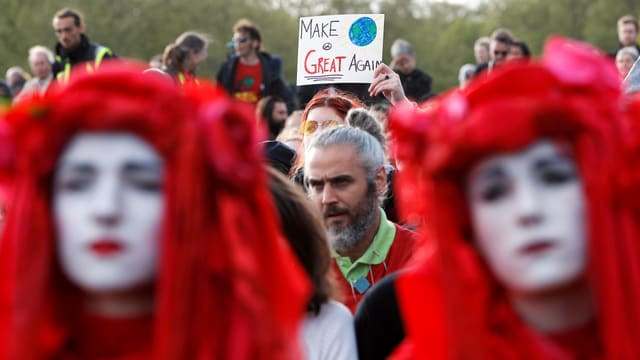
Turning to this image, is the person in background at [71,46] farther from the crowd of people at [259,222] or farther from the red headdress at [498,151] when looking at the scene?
the red headdress at [498,151]

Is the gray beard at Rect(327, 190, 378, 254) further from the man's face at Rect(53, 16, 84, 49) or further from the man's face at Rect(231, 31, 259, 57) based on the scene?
the man's face at Rect(231, 31, 259, 57)

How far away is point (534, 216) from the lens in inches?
110

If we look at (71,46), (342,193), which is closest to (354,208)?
(342,193)

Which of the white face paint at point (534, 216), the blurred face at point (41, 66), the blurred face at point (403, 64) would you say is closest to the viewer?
the white face paint at point (534, 216)

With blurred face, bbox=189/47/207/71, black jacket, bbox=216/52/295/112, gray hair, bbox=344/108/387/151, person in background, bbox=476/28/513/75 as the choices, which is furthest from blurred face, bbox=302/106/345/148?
person in background, bbox=476/28/513/75

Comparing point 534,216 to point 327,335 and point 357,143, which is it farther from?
point 357,143

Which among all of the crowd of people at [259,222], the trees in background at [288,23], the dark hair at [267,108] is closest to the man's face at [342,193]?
the crowd of people at [259,222]

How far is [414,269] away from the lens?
3.08 m

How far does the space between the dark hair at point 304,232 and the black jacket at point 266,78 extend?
789 cm

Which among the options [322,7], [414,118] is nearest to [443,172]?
[414,118]

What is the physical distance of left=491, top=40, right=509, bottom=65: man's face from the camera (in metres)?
12.1

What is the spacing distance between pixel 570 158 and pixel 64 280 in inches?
44.6

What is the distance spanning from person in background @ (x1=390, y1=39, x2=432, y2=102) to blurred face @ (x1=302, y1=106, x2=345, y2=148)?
6181 mm

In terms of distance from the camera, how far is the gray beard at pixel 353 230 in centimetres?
501
